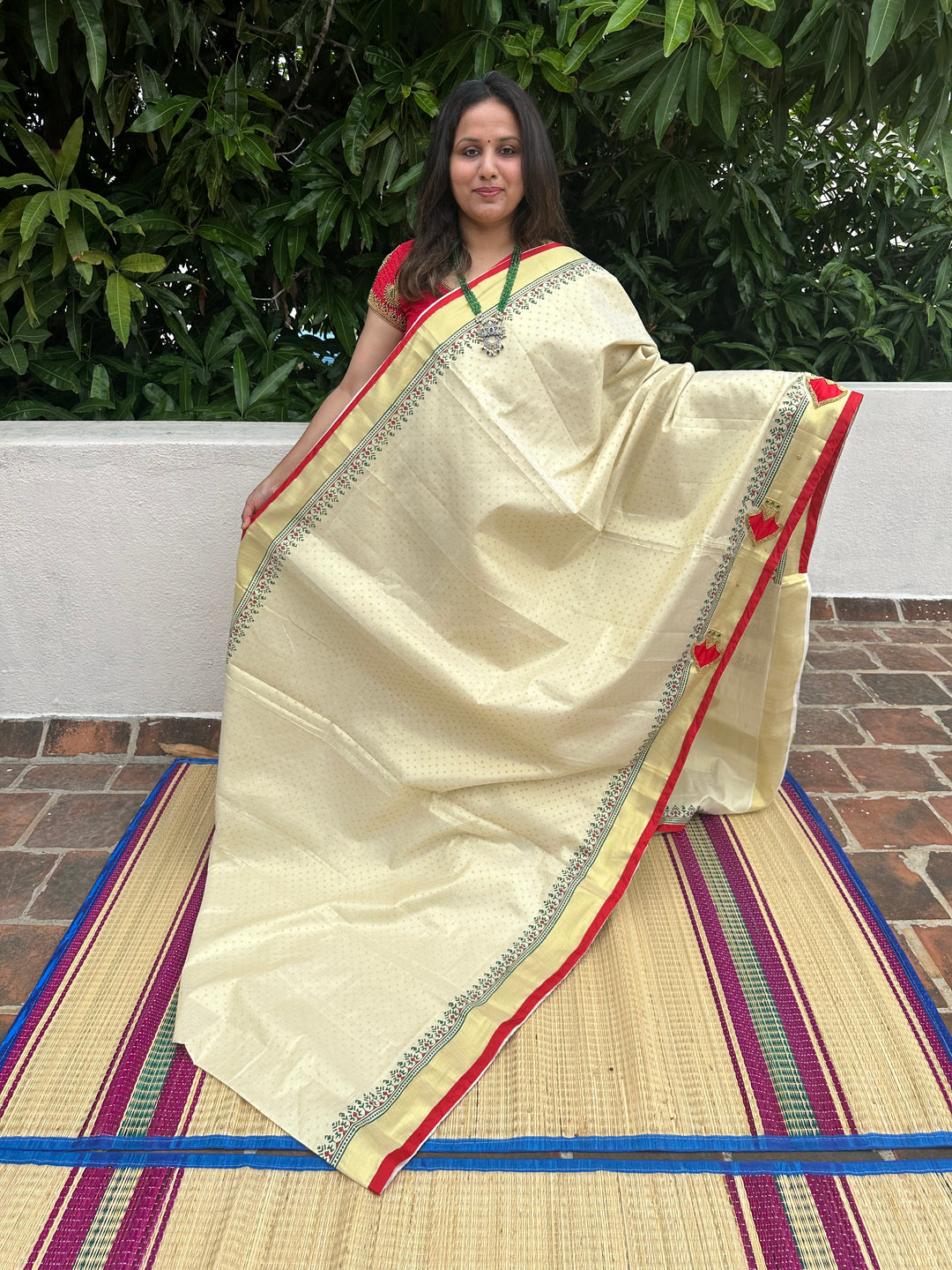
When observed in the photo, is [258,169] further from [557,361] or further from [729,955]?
[729,955]

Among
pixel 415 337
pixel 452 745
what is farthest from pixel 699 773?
pixel 415 337

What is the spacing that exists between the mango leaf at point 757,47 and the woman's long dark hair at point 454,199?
467mm

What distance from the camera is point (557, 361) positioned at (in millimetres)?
1690

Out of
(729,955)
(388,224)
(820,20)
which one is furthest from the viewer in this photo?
(388,224)

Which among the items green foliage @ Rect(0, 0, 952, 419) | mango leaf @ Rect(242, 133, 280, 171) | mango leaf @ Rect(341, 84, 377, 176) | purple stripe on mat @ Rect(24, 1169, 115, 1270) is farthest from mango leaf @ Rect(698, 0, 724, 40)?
purple stripe on mat @ Rect(24, 1169, 115, 1270)

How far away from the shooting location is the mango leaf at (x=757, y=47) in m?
1.84

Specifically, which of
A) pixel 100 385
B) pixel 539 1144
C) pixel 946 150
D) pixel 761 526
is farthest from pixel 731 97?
pixel 539 1144

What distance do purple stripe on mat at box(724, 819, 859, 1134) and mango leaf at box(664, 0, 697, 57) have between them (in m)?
1.44

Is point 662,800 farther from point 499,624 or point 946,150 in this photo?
point 946,150

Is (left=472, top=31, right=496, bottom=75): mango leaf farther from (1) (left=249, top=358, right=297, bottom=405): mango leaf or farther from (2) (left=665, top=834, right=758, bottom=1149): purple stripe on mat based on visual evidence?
(2) (left=665, top=834, right=758, bottom=1149): purple stripe on mat

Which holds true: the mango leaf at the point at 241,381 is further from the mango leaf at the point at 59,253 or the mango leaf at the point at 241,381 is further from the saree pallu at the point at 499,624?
the saree pallu at the point at 499,624

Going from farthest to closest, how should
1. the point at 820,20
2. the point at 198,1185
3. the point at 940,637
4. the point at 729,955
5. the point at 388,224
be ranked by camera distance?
the point at 940,637 → the point at 388,224 → the point at 820,20 → the point at 729,955 → the point at 198,1185

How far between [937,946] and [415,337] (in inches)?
54.3

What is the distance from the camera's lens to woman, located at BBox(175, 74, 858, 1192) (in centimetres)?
167
